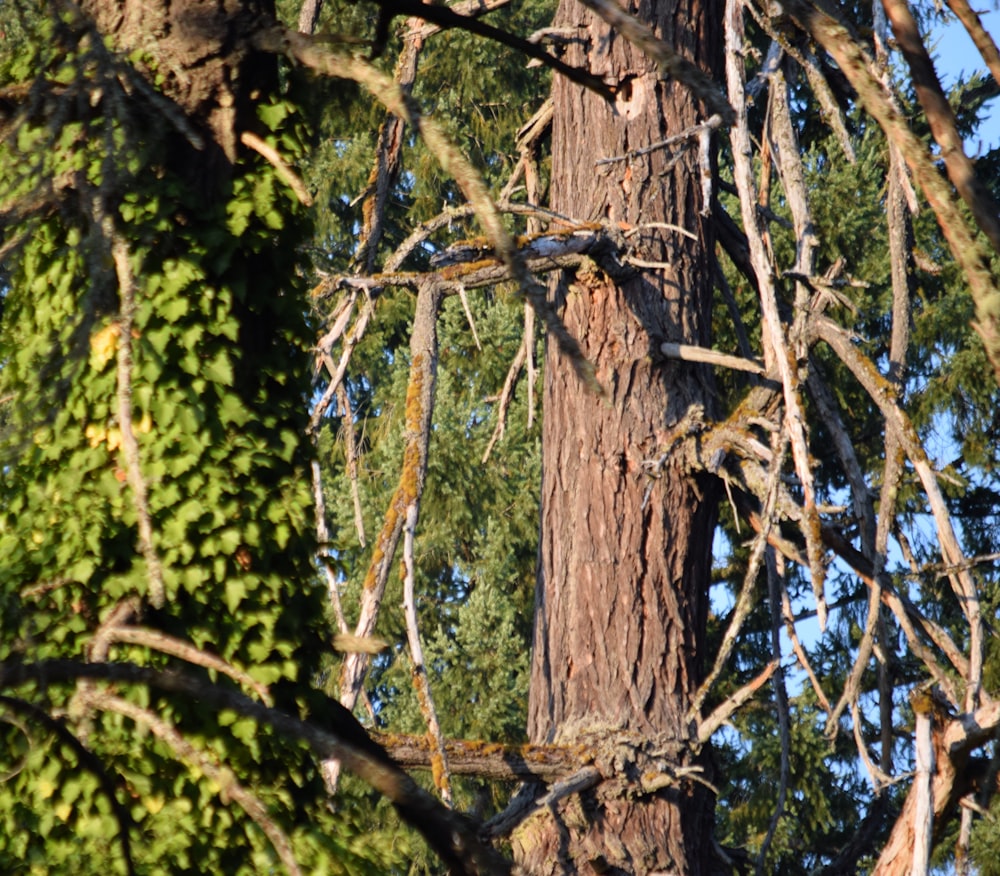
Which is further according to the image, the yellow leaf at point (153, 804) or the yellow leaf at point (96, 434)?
the yellow leaf at point (96, 434)

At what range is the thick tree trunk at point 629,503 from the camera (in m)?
4.82

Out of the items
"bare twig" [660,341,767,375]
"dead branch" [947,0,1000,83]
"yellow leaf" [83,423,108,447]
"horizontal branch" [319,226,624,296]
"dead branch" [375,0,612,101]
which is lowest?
"dead branch" [947,0,1000,83]

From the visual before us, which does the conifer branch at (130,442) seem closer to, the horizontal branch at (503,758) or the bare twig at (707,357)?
the horizontal branch at (503,758)

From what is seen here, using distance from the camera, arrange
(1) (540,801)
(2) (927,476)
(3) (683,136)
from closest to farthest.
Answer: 1. (2) (927,476)
2. (1) (540,801)
3. (3) (683,136)

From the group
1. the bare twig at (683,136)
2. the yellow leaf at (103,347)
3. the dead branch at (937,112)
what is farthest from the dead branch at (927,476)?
the dead branch at (937,112)

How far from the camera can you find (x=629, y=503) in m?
5.10

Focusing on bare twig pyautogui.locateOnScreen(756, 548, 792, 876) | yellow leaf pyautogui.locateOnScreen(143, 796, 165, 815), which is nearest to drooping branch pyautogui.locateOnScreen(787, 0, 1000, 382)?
yellow leaf pyautogui.locateOnScreen(143, 796, 165, 815)

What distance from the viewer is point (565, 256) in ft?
16.8

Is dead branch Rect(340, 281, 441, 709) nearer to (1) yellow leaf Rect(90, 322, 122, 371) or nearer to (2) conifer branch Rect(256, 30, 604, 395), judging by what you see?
(1) yellow leaf Rect(90, 322, 122, 371)

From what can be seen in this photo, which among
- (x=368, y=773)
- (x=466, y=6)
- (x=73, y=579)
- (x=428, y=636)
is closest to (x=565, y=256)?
(x=466, y=6)

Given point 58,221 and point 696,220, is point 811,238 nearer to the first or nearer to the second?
point 696,220

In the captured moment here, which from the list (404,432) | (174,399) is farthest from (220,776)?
(404,432)

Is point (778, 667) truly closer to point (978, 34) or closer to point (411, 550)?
point (411, 550)

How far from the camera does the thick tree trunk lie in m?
4.82
